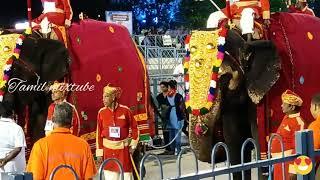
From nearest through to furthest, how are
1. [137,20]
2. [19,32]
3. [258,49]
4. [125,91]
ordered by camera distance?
1. [258,49]
2. [19,32]
3. [125,91]
4. [137,20]

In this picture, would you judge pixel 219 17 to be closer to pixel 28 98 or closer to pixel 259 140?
pixel 259 140

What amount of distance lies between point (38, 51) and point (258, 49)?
257cm

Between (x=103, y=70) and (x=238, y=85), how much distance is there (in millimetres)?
2222

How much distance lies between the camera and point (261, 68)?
7.22m

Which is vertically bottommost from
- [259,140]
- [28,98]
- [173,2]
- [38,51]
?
[259,140]

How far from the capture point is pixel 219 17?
7746mm

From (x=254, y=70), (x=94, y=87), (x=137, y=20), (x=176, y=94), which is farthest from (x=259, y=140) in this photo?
(x=137, y=20)

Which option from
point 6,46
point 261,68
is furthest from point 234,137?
point 6,46

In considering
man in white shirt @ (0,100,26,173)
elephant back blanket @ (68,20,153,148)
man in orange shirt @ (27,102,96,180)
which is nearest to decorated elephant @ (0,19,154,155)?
elephant back blanket @ (68,20,153,148)

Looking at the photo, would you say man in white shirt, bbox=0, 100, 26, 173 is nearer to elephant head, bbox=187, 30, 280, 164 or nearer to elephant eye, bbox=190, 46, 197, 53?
elephant head, bbox=187, 30, 280, 164

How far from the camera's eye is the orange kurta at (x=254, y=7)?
24.0 ft

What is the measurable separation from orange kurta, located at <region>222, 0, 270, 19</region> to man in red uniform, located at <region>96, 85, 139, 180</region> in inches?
59.7

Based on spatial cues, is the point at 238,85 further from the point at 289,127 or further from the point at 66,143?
the point at 66,143

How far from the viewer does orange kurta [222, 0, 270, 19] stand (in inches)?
289
